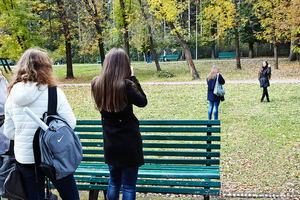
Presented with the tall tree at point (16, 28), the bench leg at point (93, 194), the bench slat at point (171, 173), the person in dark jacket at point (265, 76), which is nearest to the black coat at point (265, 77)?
the person in dark jacket at point (265, 76)

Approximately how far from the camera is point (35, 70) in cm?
255

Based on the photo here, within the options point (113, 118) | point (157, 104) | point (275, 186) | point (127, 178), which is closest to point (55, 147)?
point (113, 118)

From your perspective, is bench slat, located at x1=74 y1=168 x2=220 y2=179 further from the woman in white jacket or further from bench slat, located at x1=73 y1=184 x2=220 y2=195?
the woman in white jacket

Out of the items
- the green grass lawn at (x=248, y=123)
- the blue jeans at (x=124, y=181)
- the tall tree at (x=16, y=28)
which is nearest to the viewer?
the blue jeans at (x=124, y=181)

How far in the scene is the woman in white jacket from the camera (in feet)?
8.21

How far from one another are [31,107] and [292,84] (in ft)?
48.6

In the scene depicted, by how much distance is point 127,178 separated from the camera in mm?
2896

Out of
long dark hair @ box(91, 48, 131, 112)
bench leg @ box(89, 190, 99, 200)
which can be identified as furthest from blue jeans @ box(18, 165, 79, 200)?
bench leg @ box(89, 190, 99, 200)

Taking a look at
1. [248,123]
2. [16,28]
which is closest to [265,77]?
[248,123]

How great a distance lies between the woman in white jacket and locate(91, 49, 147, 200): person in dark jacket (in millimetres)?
367

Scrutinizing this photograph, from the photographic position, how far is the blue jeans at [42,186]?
2617 millimetres

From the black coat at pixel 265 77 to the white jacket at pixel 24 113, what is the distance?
32.4 feet

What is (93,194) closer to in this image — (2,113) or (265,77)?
(2,113)

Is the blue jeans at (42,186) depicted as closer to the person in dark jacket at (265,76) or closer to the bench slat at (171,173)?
the bench slat at (171,173)
